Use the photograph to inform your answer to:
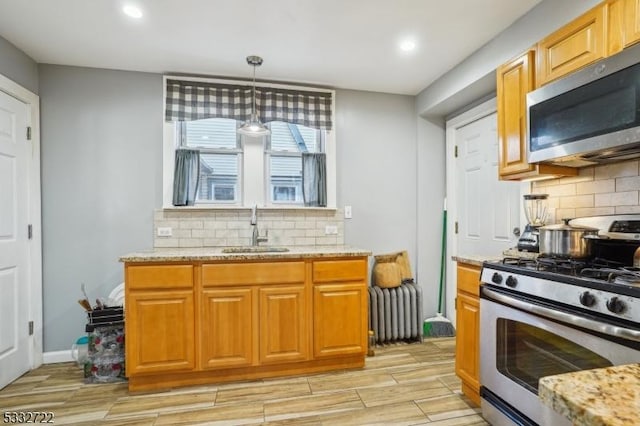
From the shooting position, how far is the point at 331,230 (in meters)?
3.20

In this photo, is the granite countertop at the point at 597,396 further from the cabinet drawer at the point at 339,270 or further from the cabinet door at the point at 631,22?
the cabinet drawer at the point at 339,270

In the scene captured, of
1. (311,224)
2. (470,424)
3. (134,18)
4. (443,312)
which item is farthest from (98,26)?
(443,312)

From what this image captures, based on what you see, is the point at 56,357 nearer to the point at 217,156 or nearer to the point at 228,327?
the point at 228,327

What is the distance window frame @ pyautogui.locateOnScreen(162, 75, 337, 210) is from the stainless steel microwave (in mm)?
1707

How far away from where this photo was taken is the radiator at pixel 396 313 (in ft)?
10.00

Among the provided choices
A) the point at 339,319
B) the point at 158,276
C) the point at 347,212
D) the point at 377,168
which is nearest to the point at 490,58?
the point at 377,168

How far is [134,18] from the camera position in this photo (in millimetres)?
2137

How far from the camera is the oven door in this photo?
4.27ft

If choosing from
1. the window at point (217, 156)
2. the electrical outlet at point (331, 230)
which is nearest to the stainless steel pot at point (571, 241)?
the electrical outlet at point (331, 230)

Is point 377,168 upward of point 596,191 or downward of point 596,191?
upward

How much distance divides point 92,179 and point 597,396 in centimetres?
337

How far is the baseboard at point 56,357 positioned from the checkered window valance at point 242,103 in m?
2.16

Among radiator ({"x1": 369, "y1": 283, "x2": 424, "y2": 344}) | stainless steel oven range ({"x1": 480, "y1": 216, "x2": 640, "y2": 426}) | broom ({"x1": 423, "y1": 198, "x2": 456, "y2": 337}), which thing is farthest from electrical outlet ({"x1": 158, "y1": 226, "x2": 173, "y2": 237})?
broom ({"x1": 423, "y1": 198, "x2": 456, "y2": 337})

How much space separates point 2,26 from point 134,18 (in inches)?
37.5
